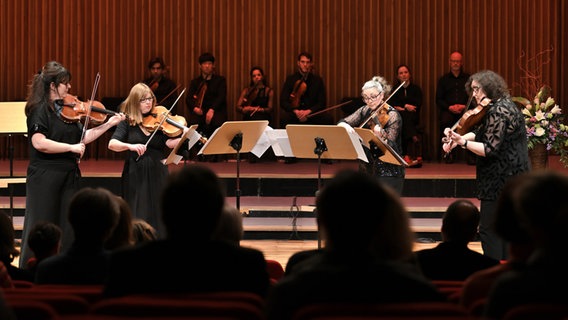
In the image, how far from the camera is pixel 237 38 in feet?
40.7

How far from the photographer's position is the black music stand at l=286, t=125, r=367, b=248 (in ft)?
20.4

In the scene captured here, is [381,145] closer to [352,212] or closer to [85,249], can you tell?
[85,249]

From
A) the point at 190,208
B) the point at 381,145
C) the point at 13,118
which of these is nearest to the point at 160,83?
the point at 13,118

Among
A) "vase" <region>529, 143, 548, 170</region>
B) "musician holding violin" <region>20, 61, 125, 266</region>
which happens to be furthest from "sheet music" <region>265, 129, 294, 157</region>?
"vase" <region>529, 143, 548, 170</region>

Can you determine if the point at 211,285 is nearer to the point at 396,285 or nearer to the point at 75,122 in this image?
the point at 396,285

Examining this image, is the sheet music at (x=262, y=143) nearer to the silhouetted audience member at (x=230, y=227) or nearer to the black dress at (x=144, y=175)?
the black dress at (x=144, y=175)

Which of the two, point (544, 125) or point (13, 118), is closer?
point (544, 125)

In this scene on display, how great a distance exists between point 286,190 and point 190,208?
6810 mm

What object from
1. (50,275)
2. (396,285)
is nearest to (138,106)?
(50,275)

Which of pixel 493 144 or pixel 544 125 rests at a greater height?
pixel 544 125

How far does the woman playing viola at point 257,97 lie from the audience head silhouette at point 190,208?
28.7ft

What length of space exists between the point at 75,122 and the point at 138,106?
1.99ft

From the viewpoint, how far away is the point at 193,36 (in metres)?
12.4

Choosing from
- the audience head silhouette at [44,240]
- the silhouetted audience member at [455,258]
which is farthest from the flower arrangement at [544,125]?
the audience head silhouette at [44,240]
